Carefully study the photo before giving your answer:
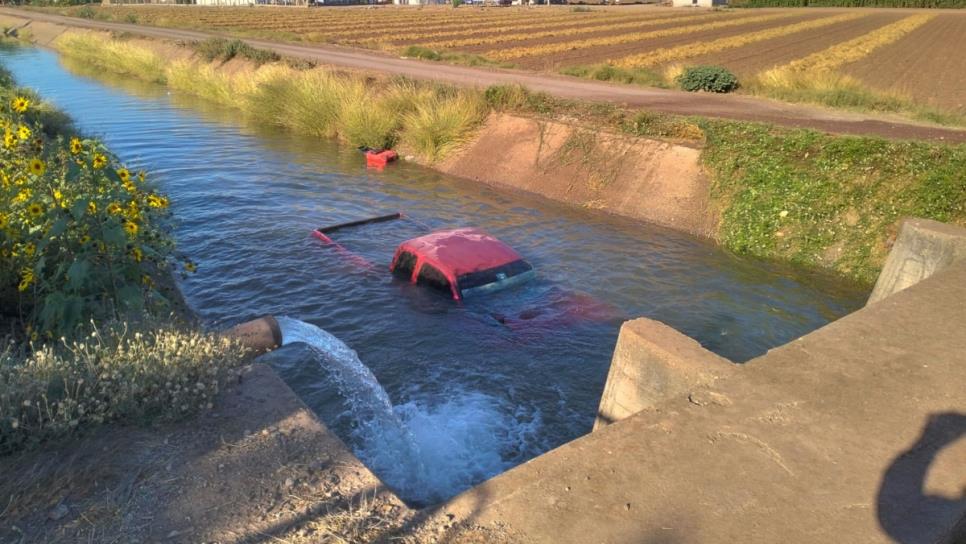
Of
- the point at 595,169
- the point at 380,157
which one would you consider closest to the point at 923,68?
the point at 595,169

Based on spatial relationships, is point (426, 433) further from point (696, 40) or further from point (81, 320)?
point (696, 40)

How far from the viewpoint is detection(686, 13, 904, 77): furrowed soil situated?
35.2 metres

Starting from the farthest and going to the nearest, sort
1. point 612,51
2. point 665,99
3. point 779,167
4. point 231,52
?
point 612,51, point 231,52, point 665,99, point 779,167

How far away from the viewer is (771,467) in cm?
403

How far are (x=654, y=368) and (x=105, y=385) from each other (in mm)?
4249

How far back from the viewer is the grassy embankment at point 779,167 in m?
12.0

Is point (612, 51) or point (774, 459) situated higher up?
point (612, 51)

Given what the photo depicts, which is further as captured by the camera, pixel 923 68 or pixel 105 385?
pixel 923 68

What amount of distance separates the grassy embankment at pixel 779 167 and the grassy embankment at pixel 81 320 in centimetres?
1082

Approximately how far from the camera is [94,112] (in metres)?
25.8

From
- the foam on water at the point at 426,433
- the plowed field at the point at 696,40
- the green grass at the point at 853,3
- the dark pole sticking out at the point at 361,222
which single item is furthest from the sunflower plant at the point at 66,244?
the green grass at the point at 853,3

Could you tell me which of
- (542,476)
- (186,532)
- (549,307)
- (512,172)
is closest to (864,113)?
(512,172)

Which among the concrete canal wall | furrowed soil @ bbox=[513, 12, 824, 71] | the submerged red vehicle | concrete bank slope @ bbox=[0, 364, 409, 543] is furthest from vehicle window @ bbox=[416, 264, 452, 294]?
furrowed soil @ bbox=[513, 12, 824, 71]

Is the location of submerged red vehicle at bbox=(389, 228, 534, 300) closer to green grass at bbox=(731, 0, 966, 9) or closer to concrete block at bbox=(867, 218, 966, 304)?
concrete block at bbox=(867, 218, 966, 304)
